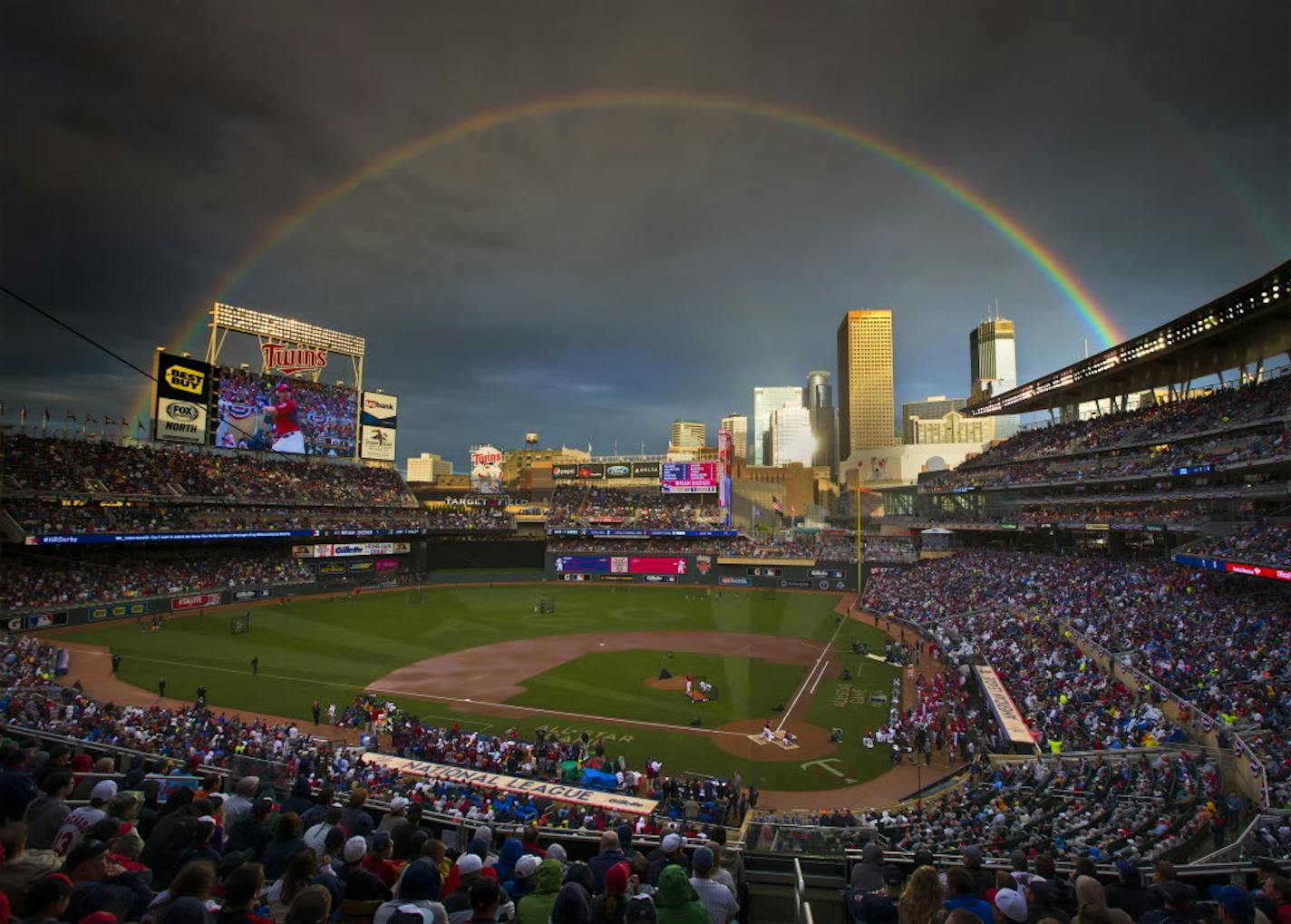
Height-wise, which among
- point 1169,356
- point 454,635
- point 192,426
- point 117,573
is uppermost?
point 1169,356

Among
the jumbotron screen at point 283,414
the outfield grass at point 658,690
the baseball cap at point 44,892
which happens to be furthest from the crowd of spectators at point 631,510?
the baseball cap at point 44,892

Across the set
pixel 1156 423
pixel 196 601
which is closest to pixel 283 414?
pixel 196 601

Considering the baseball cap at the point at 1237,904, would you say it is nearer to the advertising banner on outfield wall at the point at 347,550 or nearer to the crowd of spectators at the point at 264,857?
the crowd of spectators at the point at 264,857

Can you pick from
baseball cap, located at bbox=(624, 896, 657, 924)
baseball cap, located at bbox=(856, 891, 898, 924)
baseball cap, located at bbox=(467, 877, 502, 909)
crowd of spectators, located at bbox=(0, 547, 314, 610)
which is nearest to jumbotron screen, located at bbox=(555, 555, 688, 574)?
crowd of spectators, located at bbox=(0, 547, 314, 610)

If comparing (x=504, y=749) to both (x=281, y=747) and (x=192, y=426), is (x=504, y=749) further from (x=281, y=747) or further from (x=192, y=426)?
(x=192, y=426)

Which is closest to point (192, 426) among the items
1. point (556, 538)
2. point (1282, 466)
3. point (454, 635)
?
point (454, 635)

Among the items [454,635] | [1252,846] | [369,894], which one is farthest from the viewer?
[454,635]

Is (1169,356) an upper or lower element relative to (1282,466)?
upper
